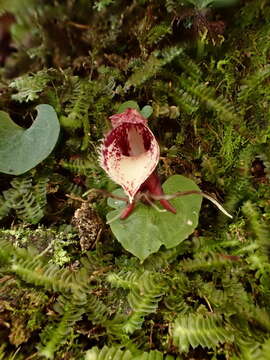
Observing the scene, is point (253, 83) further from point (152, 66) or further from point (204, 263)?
point (204, 263)

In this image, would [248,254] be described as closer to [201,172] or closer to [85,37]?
[201,172]

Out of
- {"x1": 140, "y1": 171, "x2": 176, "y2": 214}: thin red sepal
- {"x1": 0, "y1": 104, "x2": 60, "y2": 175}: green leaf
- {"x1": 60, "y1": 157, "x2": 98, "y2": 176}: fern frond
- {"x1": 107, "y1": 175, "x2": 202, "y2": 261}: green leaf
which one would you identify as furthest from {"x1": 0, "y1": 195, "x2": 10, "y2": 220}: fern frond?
{"x1": 140, "y1": 171, "x2": 176, "y2": 214}: thin red sepal

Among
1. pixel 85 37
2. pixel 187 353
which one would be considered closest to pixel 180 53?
pixel 85 37

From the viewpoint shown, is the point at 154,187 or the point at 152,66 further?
the point at 152,66

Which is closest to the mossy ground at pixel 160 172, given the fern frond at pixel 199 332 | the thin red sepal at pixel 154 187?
the fern frond at pixel 199 332

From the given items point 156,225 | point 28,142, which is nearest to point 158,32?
point 28,142

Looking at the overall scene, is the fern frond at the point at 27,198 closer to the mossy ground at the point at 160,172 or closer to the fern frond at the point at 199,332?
the mossy ground at the point at 160,172

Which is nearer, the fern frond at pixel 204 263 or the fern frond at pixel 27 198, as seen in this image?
the fern frond at pixel 204 263
